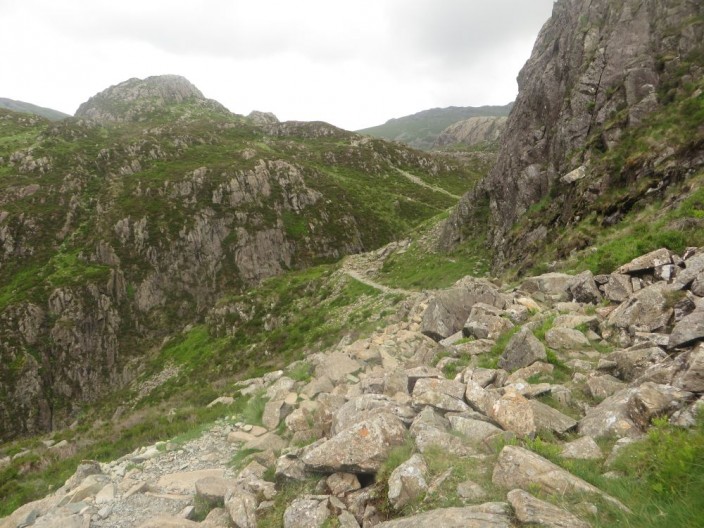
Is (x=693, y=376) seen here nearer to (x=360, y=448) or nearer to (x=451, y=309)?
(x=360, y=448)

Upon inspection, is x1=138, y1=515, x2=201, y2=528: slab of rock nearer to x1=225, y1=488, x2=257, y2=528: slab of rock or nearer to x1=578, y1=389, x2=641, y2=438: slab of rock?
x1=225, y1=488, x2=257, y2=528: slab of rock

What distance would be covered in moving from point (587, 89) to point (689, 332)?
34071mm

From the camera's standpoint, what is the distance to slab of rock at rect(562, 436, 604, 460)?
6.17 m

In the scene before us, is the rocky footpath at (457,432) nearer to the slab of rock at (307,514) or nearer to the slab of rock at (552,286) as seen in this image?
the slab of rock at (307,514)

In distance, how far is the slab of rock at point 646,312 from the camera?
1014 cm

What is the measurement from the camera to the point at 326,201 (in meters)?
99.9

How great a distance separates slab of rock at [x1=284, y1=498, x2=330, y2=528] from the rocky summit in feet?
0.16

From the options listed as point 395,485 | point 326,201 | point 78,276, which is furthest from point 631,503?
point 326,201

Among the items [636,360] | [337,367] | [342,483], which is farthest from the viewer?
[337,367]

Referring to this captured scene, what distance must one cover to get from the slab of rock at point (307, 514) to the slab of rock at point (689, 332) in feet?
26.0

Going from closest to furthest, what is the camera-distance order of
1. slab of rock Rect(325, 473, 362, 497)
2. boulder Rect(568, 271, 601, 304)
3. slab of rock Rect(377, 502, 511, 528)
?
1. slab of rock Rect(377, 502, 511, 528)
2. slab of rock Rect(325, 473, 362, 497)
3. boulder Rect(568, 271, 601, 304)

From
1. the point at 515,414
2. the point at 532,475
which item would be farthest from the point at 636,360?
the point at 532,475

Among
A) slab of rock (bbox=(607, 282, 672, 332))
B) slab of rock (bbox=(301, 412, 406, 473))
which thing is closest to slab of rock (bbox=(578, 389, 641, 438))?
slab of rock (bbox=(301, 412, 406, 473))

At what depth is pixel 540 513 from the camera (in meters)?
4.88
